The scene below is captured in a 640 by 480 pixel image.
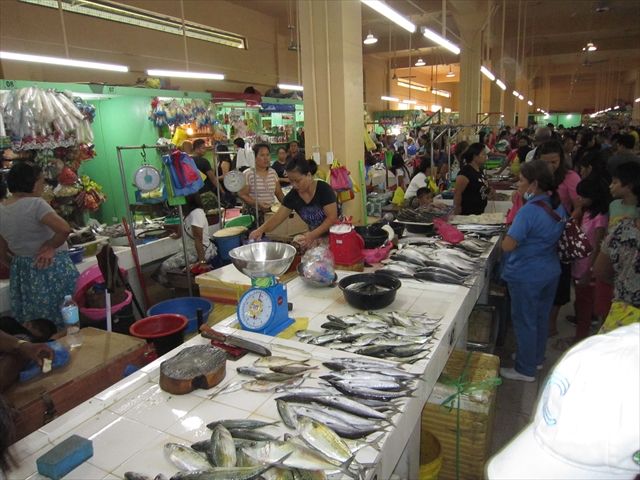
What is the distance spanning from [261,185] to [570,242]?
4454mm

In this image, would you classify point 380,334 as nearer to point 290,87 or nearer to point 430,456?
point 430,456

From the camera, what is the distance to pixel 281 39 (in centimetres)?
1584

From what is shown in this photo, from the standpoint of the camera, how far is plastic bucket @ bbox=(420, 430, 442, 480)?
8.80 feet

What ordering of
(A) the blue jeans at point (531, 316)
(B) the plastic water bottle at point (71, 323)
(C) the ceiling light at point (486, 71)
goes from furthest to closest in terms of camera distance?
(C) the ceiling light at point (486, 71) → (A) the blue jeans at point (531, 316) → (B) the plastic water bottle at point (71, 323)

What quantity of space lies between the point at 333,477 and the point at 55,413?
1.86m

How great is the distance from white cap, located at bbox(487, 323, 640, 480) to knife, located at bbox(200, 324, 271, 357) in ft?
4.95

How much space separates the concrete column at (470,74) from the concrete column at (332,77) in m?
8.54

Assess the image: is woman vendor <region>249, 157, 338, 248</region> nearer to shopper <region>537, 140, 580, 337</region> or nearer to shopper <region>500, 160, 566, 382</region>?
shopper <region>500, 160, 566, 382</region>


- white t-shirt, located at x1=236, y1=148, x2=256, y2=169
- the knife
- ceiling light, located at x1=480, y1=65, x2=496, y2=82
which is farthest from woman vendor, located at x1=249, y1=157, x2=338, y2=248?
ceiling light, located at x1=480, y1=65, x2=496, y2=82

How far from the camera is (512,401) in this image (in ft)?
13.2

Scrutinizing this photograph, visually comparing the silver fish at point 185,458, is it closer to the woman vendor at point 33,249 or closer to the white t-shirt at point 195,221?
the woman vendor at point 33,249

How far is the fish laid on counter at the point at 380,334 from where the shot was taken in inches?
91.3

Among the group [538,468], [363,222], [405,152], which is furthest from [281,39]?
[538,468]

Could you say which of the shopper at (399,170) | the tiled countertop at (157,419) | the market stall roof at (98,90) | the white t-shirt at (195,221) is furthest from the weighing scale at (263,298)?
the shopper at (399,170)
